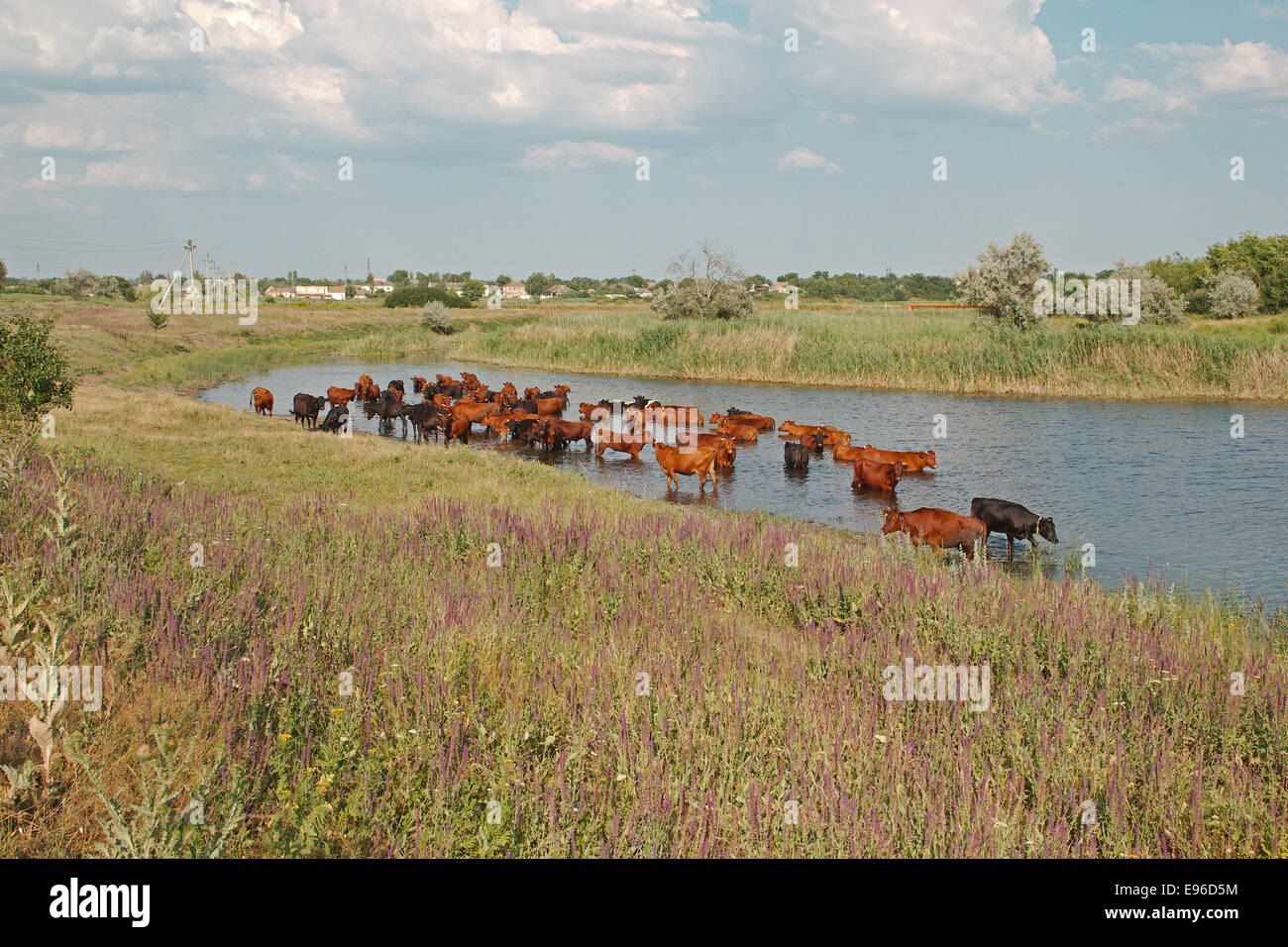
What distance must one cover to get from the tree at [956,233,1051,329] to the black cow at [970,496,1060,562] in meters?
34.4

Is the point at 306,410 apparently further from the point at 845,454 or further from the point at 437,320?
the point at 437,320

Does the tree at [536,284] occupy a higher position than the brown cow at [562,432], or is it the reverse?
the tree at [536,284]

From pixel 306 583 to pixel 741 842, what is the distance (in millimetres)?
4263

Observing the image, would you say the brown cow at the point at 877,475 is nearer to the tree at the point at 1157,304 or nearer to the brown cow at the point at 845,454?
the brown cow at the point at 845,454

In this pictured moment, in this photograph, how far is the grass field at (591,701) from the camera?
153 inches

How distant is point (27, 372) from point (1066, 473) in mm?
20388

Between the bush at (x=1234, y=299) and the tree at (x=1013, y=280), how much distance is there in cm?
2682

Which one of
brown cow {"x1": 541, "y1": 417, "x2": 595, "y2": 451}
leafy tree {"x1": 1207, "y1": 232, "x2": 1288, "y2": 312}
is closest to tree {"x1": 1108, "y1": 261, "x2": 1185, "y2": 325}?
leafy tree {"x1": 1207, "y1": 232, "x2": 1288, "y2": 312}

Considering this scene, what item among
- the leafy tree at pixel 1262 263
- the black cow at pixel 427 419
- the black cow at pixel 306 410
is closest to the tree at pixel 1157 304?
the leafy tree at pixel 1262 263

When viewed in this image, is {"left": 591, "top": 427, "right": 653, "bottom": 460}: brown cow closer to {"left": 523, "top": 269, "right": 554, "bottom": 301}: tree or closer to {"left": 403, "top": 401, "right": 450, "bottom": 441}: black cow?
{"left": 403, "top": 401, "right": 450, "bottom": 441}: black cow

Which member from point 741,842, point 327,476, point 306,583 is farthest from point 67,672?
point 327,476

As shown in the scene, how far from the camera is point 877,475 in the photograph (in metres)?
A: 18.3

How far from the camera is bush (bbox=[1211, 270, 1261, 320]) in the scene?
62.8 m
